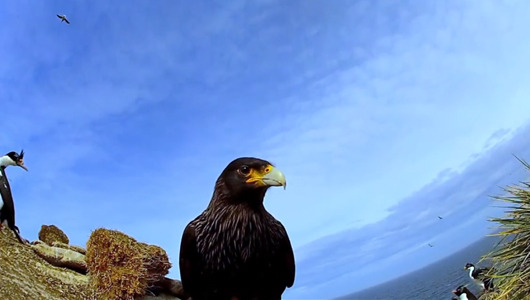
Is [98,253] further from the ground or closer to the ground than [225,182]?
further from the ground

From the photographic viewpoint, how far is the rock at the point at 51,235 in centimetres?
1410

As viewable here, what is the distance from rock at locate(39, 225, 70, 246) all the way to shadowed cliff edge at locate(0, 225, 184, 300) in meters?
1.65

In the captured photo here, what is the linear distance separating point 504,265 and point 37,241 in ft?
37.4

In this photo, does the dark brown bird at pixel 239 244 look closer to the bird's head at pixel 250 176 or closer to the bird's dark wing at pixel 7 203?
the bird's head at pixel 250 176

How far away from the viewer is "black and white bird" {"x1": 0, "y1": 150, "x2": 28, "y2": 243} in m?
13.1

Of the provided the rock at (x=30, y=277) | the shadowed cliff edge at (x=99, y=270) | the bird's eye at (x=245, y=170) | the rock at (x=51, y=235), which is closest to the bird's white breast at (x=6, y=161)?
the rock at (x=51, y=235)

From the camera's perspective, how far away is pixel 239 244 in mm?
5137

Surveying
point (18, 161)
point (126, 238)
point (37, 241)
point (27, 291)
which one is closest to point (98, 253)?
point (126, 238)

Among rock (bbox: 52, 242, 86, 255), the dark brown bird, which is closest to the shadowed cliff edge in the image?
rock (bbox: 52, 242, 86, 255)

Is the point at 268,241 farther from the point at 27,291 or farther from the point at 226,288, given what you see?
the point at 27,291

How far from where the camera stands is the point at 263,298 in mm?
5195

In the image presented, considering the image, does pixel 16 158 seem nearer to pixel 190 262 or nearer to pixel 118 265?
pixel 118 265

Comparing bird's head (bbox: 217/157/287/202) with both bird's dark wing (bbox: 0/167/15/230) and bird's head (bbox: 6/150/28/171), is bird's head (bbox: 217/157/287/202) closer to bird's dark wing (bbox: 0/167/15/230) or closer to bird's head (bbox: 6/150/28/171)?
bird's dark wing (bbox: 0/167/15/230)

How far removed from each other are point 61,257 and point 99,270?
1.86m
